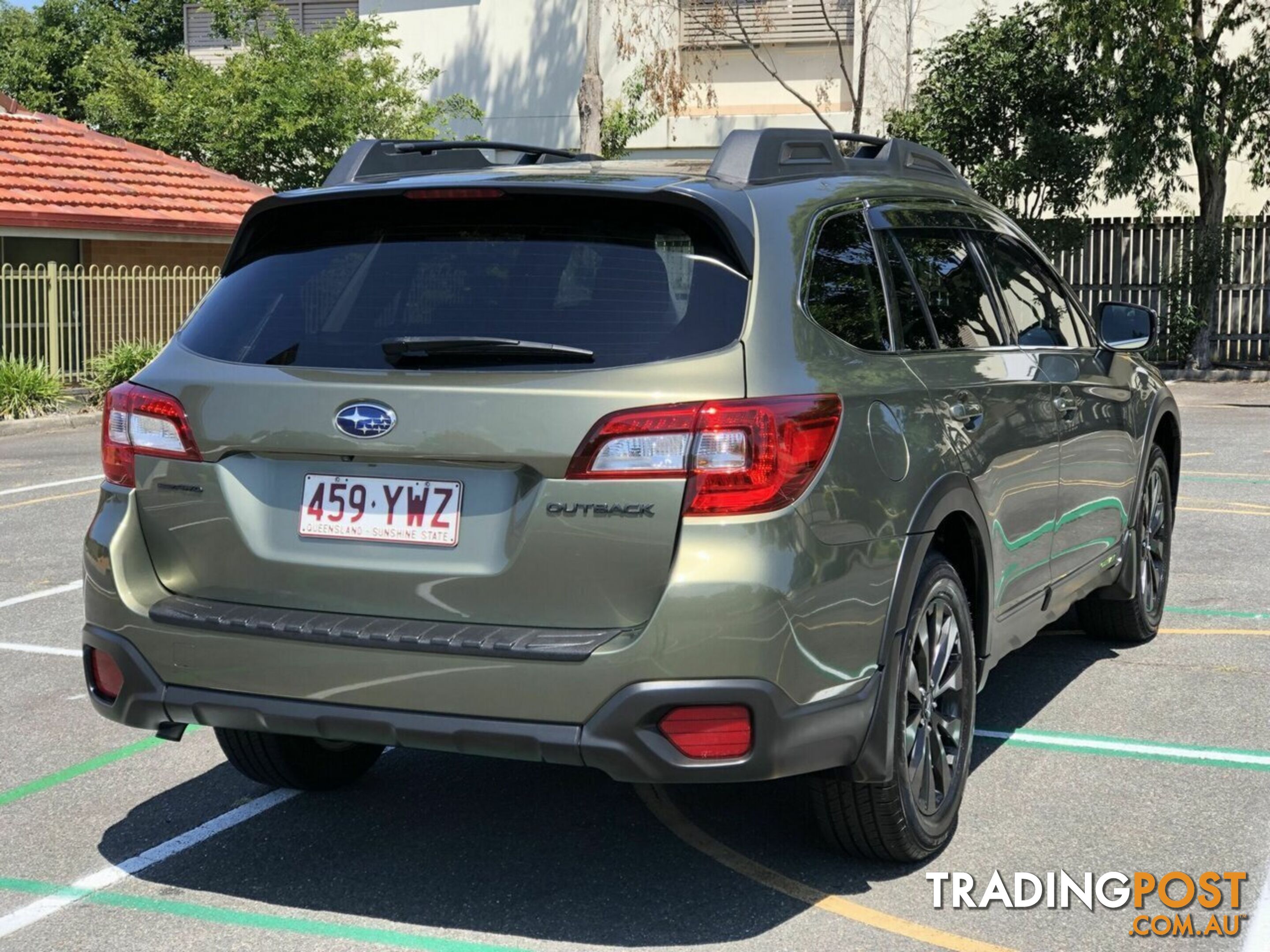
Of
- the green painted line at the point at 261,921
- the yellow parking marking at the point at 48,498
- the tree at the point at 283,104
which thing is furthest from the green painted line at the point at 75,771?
the tree at the point at 283,104

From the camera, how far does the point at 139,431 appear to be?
4297 millimetres

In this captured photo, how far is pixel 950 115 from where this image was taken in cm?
2480

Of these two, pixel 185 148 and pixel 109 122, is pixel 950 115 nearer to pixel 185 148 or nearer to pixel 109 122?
pixel 185 148

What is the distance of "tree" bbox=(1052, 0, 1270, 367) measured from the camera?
21594 millimetres

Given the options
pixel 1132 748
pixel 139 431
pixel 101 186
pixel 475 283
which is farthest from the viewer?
pixel 101 186

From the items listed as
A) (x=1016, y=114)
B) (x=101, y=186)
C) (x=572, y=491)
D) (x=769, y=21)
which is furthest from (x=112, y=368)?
(x=572, y=491)

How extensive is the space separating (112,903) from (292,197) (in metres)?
1.89

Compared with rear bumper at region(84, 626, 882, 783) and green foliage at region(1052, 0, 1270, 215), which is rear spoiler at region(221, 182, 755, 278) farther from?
green foliage at region(1052, 0, 1270, 215)

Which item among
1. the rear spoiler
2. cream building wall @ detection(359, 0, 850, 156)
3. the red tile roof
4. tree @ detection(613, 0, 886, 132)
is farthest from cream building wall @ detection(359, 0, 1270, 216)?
the rear spoiler

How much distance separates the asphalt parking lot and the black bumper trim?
74 cm

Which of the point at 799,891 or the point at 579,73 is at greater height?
the point at 579,73

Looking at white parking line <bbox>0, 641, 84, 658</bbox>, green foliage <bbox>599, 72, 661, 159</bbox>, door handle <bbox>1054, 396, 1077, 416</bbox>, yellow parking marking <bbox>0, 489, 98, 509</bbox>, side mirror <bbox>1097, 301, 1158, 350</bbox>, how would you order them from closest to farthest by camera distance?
door handle <bbox>1054, 396, 1077, 416</bbox> < side mirror <bbox>1097, 301, 1158, 350</bbox> < white parking line <bbox>0, 641, 84, 658</bbox> < yellow parking marking <bbox>0, 489, 98, 509</bbox> < green foliage <bbox>599, 72, 661, 159</bbox>

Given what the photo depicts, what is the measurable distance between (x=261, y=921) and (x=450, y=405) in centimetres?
138

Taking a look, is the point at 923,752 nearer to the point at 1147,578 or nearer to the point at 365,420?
the point at 365,420
